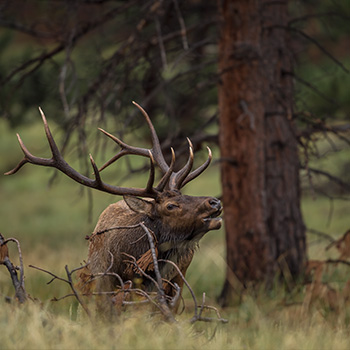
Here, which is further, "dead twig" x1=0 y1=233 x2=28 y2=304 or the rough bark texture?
the rough bark texture

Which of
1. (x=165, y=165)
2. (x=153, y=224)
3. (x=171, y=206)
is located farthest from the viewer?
(x=165, y=165)

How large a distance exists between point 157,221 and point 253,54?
2.83 metres

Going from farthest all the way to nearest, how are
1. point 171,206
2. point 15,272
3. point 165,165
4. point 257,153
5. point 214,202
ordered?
point 257,153, point 165,165, point 171,206, point 214,202, point 15,272

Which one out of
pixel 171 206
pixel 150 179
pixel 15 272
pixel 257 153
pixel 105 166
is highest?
pixel 257 153

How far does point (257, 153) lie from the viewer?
7211 millimetres

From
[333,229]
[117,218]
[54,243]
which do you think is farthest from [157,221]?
[333,229]

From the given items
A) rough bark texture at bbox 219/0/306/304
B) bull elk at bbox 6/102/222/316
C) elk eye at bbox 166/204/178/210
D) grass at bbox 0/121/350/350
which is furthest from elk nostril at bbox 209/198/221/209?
rough bark texture at bbox 219/0/306/304

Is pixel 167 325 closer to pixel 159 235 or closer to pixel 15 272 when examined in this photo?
pixel 15 272

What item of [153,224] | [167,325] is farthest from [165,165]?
[167,325]

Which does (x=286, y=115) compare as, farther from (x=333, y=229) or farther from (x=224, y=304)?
(x=333, y=229)

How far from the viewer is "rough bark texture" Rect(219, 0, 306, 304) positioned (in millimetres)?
7219

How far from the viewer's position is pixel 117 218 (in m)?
5.40

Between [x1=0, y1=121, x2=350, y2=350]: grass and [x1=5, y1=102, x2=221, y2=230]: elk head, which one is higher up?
[x1=5, y1=102, x2=221, y2=230]: elk head

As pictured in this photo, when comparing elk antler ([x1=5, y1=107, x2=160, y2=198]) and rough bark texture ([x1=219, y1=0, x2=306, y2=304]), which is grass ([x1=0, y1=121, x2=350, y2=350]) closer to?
rough bark texture ([x1=219, y1=0, x2=306, y2=304])
